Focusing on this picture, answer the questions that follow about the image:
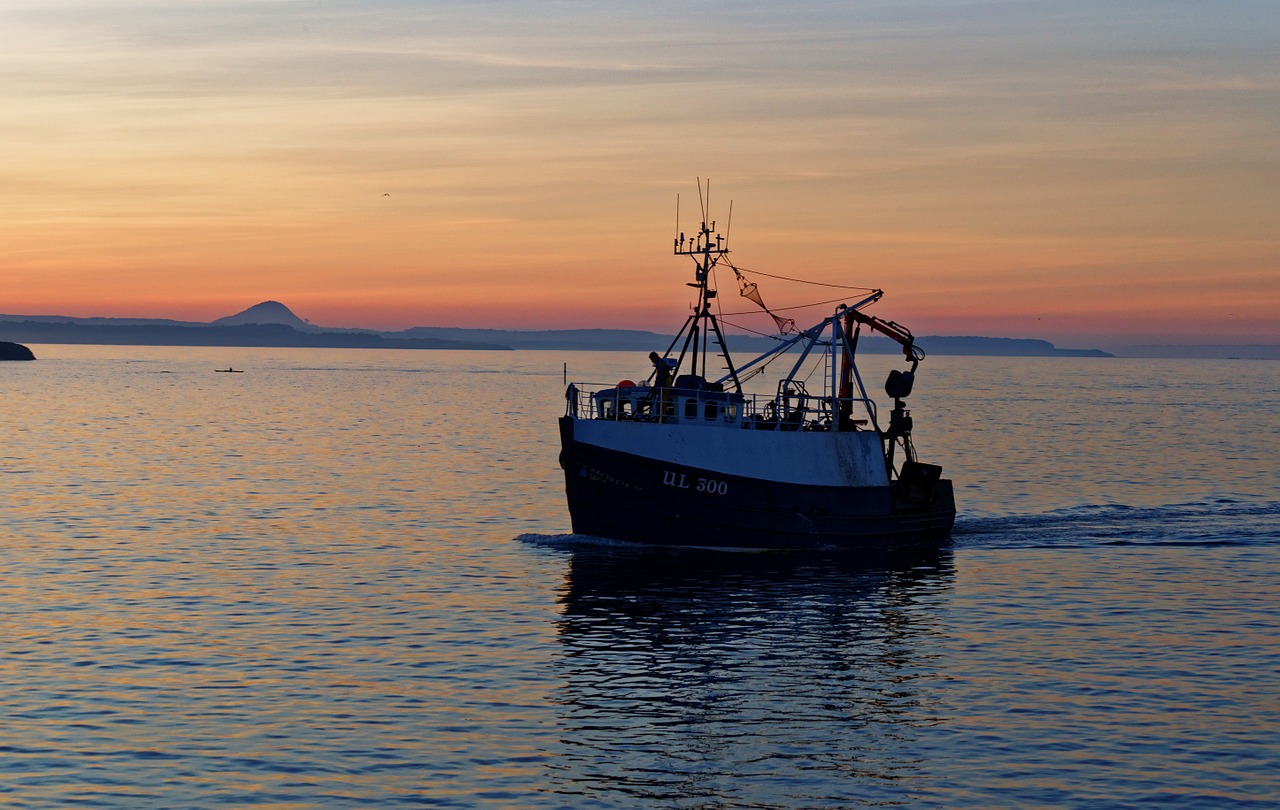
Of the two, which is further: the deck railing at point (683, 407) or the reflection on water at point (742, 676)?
the deck railing at point (683, 407)

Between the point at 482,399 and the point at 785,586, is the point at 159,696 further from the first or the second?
the point at 482,399

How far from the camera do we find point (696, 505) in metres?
46.9

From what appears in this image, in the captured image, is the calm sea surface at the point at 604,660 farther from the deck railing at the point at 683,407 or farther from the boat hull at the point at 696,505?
the deck railing at the point at 683,407

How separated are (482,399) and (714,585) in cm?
15629

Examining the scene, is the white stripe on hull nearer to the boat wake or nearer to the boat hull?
the boat hull

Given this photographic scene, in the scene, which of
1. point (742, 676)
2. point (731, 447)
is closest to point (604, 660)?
point (742, 676)

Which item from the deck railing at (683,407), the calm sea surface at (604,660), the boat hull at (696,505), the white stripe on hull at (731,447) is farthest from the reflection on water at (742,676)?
the deck railing at (683,407)

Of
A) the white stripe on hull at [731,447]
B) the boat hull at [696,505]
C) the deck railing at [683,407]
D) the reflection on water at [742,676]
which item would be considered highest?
the deck railing at [683,407]

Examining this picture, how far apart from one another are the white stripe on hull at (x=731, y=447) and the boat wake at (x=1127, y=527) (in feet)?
26.7

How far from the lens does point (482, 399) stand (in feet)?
643

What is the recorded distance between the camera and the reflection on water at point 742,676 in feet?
75.6

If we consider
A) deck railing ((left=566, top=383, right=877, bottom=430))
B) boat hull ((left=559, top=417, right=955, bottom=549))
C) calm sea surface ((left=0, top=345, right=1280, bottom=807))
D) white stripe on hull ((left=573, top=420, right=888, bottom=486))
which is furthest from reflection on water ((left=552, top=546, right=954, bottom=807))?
deck railing ((left=566, top=383, right=877, bottom=430))

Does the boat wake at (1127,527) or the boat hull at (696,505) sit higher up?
the boat hull at (696,505)

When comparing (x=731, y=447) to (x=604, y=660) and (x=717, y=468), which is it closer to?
(x=717, y=468)
